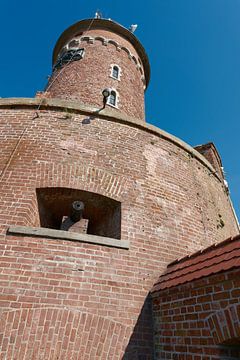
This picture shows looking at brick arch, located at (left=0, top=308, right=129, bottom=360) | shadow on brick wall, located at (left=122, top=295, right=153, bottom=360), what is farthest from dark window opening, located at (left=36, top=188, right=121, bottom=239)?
brick arch, located at (left=0, top=308, right=129, bottom=360)

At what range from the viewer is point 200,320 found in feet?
10.0

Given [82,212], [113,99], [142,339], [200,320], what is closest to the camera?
[200,320]

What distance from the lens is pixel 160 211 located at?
5.31 metres

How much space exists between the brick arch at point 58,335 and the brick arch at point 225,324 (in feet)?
4.72

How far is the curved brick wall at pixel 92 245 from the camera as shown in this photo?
11.6ft

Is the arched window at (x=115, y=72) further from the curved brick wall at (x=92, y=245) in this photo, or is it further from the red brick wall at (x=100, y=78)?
the curved brick wall at (x=92, y=245)

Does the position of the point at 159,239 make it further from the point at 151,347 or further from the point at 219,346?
A: the point at 219,346

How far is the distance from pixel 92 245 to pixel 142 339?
1595 mm

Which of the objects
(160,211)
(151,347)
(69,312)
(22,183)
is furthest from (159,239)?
(22,183)

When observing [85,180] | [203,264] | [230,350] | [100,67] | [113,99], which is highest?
[100,67]

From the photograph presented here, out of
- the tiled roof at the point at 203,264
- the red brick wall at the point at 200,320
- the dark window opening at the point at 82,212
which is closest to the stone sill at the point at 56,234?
the dark window opening at the point at 82,212

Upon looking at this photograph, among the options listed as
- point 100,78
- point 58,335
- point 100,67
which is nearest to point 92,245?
point 58,335

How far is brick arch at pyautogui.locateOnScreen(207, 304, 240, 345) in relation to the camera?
2.56m

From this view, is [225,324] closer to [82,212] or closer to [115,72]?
[82,212]
